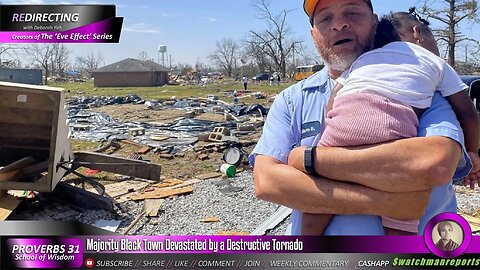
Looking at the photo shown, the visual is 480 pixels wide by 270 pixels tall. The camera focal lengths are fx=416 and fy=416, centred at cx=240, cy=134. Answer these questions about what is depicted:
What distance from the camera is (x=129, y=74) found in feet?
153

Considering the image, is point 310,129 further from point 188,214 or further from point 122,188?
point 122,188

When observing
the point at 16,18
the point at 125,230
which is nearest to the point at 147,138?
the point at 125,230

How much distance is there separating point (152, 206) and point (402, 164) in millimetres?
5029

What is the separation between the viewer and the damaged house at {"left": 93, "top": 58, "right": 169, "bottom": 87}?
44.9 metres

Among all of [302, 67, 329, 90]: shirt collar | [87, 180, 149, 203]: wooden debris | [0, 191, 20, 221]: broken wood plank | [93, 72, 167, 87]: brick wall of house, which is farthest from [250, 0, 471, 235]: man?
[93, 72, 167, 87]: brick wall of house

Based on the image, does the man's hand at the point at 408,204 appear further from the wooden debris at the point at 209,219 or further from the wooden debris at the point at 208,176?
the wooden debris at the point at 208,176

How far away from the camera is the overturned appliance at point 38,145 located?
4.78 meters

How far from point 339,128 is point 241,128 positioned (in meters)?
11.7

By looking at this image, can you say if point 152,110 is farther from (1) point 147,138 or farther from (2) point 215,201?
(2) point 215,201

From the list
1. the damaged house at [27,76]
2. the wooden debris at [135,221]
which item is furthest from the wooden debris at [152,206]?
the damaged house at [27,76]

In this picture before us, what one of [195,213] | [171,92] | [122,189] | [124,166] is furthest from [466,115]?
[171,92]

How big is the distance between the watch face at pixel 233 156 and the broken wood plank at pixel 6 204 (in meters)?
4.18

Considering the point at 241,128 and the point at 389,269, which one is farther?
the point at 241,128

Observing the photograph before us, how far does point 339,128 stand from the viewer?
1.49 meters
